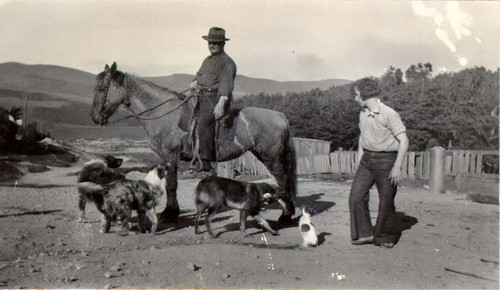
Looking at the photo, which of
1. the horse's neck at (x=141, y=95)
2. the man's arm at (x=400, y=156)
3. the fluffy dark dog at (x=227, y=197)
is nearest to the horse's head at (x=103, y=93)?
the horse's neck at (x=141, y=95)

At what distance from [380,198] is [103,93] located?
458 cm

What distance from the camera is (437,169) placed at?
12.2 meters

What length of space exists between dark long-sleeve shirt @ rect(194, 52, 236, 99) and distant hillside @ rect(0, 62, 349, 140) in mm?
1361

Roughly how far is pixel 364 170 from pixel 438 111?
46.2ft

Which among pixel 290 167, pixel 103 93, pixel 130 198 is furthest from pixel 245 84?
pixel 130 198

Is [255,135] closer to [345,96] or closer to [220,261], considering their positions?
[220,261]

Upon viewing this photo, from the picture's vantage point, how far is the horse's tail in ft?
25.8

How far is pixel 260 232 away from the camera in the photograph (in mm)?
6969

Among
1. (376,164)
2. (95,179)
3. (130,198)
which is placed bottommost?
(130,198)

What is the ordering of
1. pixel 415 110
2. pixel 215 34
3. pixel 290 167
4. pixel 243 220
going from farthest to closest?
1. pixel 415 110
2. pixel 290 167
3. pixel 215 34
4. pixel 243 220

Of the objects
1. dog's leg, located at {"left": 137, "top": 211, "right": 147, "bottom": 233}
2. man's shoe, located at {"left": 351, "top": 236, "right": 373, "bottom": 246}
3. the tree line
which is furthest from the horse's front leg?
the tree line

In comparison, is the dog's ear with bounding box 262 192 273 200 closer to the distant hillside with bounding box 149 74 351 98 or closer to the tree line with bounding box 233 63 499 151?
the distant hillside with bounding box 149 74 351 98

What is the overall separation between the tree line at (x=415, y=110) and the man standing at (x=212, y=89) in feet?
31.9

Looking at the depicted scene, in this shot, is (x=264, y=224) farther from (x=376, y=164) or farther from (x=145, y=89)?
(x=145, y=89)
